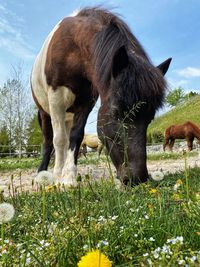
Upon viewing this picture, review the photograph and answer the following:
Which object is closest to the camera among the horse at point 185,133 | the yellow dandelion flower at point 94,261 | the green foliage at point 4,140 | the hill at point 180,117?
the yellow dandelion flower at point 94,261

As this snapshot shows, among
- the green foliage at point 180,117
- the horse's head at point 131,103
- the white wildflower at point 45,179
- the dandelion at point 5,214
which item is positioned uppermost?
the green foliage at point 180,117

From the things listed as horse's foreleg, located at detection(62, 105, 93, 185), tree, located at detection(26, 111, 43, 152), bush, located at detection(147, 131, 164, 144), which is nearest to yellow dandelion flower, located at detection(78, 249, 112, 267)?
horse's foreleg, located at detection(62, 105, 93, 185)

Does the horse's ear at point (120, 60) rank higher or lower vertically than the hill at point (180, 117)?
lower

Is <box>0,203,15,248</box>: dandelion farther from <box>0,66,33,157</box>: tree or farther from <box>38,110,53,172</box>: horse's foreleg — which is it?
<box>0,66,33,157</box>: tree

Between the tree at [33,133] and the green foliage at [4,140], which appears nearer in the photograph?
the tree at [33,133]

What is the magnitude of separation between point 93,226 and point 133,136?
7.39 ft

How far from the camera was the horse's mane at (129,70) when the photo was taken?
3955 mm

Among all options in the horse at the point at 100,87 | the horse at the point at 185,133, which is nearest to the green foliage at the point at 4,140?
the horse at the point at 185,133

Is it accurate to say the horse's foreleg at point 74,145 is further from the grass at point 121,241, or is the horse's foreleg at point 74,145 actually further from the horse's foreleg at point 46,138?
the grass at point 121,241

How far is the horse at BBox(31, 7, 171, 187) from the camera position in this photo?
152 inches

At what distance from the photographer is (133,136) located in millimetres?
3820

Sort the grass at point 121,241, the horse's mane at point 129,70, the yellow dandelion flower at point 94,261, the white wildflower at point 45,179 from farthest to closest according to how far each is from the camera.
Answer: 1. the horse's mane at point 129,70
2. the white wildflower at point 45,179
3. the grass at point 121,241
4. the yellow dandelion flower at point 94,261

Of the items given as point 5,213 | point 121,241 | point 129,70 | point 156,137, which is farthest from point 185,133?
point 5,213

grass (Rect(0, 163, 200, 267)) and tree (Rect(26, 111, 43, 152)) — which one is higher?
tree (Rect(26, 111, 43, 152))
